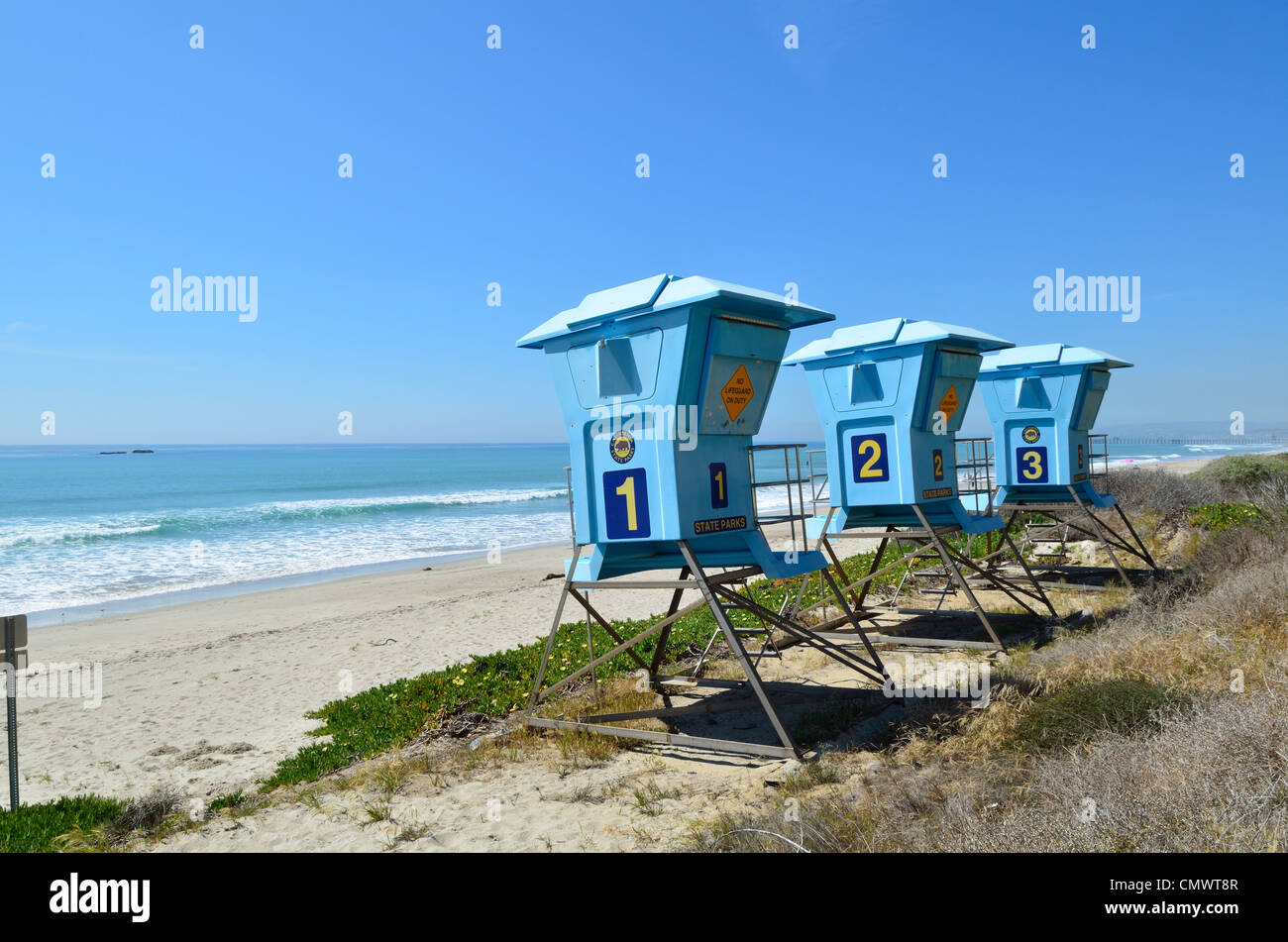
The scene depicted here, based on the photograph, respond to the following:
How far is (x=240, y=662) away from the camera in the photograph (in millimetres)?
13305

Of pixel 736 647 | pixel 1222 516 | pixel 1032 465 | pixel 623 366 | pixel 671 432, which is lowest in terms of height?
pixel 736 647

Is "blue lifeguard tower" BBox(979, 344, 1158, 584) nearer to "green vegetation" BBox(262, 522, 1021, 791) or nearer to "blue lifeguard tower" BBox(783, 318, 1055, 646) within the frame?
"blue lifeguard tower" BBox(783, 318, 1055, 646)

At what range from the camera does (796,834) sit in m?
4.55

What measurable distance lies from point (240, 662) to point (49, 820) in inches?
290

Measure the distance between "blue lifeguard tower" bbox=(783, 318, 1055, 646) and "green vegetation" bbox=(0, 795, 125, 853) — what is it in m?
8.00

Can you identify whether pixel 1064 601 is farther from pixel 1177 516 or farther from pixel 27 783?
pixel 27 783

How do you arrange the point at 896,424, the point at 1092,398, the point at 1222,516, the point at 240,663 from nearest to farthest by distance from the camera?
the point at 896,424, the point at 240,663, the point at 1092,398, the point at 1222,516

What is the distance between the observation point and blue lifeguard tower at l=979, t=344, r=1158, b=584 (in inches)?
523

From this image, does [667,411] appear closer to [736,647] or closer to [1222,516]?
[736,647]

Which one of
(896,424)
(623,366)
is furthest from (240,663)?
(896,424)

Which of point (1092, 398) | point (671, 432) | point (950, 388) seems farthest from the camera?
point (1092, 398)
